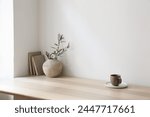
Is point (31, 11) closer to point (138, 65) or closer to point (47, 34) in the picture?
point (47, 34)

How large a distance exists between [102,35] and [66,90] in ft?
1.78

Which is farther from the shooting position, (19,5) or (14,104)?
(19,5)

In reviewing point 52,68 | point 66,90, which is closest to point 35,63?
point 52,68

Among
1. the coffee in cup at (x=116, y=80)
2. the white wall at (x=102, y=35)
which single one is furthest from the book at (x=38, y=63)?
the coffee in cup at (x=116, y=80)

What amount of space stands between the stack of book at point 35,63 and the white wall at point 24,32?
34mm

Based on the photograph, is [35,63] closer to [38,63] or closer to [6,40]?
[38,63]

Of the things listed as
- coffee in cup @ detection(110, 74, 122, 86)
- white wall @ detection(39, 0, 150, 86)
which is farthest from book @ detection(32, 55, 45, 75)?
coffee in cup @ detection(110, 74, 122, 86)

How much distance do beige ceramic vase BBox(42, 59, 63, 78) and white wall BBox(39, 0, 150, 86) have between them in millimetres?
92

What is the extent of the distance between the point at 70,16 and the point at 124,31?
1.59 feet

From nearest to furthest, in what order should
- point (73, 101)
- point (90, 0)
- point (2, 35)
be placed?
point (73, 101)
point (90, 0)
point (2, 35)

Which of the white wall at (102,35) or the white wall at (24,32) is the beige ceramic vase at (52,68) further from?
the white wall at (24,32)

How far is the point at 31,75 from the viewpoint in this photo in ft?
8.23

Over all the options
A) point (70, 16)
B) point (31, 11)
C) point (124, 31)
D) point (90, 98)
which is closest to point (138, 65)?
point (124, 31)

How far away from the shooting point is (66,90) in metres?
1.98
